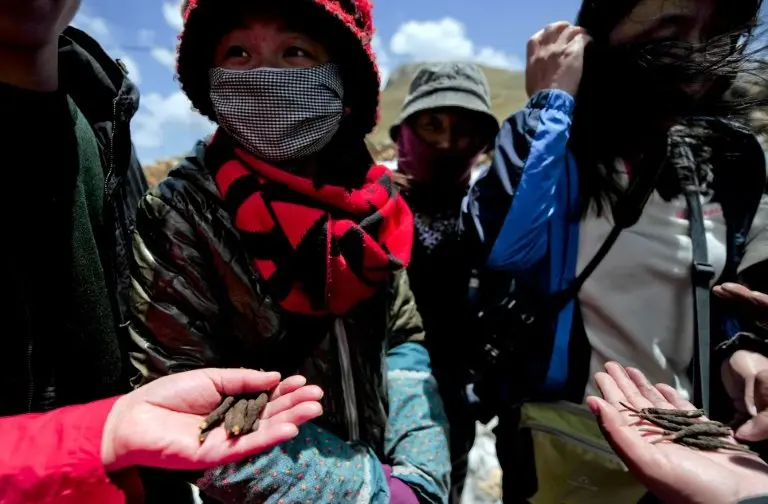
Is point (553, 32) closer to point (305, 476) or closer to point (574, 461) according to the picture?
point (574, 461)

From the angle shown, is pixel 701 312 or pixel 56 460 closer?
pixel 56 460

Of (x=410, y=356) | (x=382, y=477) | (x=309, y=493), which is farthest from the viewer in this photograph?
(x=410, y=356)

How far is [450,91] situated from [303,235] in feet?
7.52

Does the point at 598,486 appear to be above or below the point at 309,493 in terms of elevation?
below

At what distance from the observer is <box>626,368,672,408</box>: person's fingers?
5.48 ft

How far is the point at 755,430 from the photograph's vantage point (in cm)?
153

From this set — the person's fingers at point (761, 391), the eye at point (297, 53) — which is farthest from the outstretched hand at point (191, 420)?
the person's fingers at point (761, 391)

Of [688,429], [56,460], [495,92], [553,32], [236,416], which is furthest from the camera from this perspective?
[495,92]

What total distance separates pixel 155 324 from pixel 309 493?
27.9 inches

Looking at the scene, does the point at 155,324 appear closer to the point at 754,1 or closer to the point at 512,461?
the point at 512,461

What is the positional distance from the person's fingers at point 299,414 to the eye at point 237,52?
130 centimetres

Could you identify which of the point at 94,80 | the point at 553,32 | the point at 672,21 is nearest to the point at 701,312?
the point at 672,21

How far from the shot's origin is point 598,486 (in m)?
1.95

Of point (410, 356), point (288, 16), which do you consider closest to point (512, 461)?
point (410, 356)
